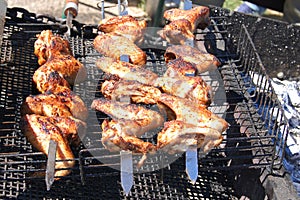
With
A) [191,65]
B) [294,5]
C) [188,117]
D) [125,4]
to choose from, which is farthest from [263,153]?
[294,5]

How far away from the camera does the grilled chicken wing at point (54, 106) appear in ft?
8.66

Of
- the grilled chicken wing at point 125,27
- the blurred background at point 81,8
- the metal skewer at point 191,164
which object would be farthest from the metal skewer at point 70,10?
the blurred background at point 81,8

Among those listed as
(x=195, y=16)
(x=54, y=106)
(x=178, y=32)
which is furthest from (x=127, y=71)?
(x=195, y=16)

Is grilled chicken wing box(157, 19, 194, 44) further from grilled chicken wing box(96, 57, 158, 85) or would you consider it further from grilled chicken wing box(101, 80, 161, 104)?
grilled chicken wing box(101, 80, 161, 104)

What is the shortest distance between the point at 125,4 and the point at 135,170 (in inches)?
53.9

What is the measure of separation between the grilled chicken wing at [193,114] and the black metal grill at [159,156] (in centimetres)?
13

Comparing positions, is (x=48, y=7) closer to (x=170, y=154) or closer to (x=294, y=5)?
(x=294, y=5)

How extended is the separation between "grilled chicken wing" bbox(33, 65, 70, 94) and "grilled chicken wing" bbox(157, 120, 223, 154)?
0.72 metres

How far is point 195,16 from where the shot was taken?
3518 mm

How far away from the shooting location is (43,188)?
9.16ft

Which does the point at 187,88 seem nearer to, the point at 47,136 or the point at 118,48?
the point at 118,48

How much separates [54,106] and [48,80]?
9.9 inches

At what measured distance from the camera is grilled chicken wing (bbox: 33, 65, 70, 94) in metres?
2.83

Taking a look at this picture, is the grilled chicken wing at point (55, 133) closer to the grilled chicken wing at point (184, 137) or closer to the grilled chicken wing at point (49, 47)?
the grilled chicken wing at point (184, 137)
